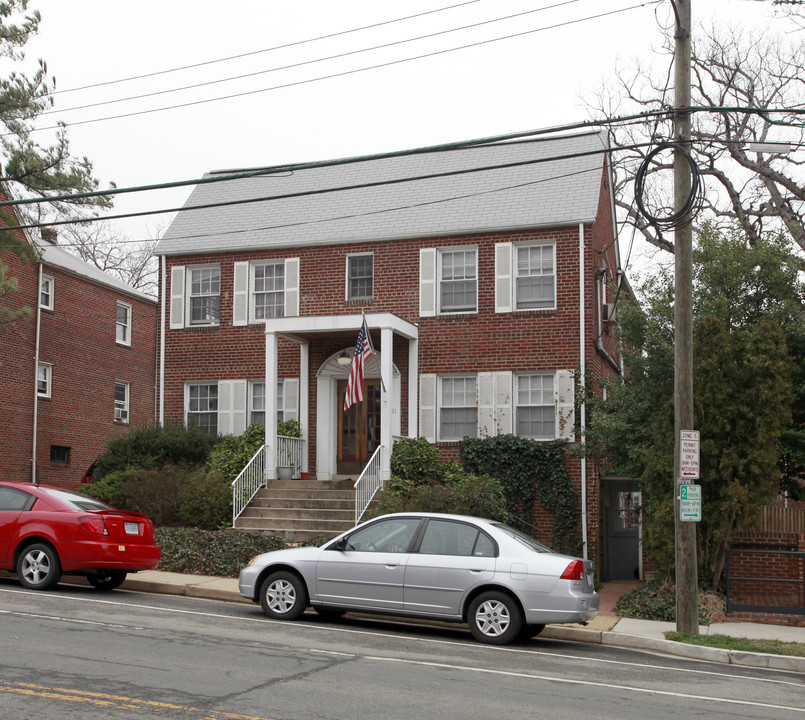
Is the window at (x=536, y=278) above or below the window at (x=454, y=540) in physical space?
above

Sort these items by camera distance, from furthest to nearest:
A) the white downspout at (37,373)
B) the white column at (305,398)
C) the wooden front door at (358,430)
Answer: the white downspout at (37,373) < the white column at (305,398) < the wooden front door at (358,430)

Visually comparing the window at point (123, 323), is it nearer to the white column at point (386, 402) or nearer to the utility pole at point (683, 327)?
the white column at point (386, 402)

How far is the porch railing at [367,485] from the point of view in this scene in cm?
1861

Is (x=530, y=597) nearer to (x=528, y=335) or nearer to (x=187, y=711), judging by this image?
(x=187, y=711)

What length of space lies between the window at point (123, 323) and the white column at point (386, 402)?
51.4ft

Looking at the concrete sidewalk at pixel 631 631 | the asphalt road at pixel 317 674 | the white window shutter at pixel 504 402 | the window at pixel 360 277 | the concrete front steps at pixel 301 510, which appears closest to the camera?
the asphalt road at pixel 317 674

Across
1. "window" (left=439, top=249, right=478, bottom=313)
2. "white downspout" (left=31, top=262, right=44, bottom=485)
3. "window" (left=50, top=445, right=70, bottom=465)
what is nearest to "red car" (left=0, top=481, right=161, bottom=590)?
"window" (left=439, top=249, right=478, bottom=313)

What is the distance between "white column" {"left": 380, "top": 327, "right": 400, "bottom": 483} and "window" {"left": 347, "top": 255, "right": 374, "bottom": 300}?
91.3 inches

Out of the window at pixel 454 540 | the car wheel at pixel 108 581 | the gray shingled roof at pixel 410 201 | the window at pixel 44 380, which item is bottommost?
the car wheel at pixel 108 581

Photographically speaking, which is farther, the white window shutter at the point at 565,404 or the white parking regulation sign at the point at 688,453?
the white window shutter at the point at 565,404

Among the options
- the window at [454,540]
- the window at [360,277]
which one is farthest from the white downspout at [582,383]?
the window at [454,540]

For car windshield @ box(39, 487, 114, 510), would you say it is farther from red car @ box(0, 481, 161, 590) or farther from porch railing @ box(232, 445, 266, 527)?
porch railing @ box(232, 445, 266, 527)

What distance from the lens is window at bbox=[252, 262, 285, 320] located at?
22.6 m

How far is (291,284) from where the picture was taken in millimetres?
22391
